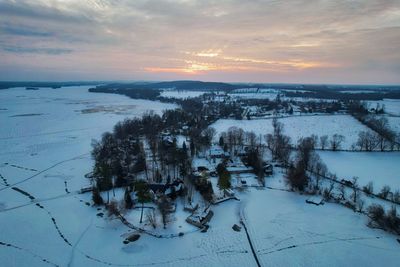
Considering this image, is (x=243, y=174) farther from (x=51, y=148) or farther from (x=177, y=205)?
(x=51, y=148)

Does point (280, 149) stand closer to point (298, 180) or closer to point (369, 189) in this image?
point (298, 180)

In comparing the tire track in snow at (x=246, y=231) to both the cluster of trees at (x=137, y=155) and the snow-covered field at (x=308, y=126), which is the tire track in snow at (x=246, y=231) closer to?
the cluster of trees at (x=137, y=155)

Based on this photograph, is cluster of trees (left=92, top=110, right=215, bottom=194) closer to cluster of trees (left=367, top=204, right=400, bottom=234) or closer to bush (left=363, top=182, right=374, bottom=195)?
cluster of trees (left=367, top=204, right=400, bottom=234)

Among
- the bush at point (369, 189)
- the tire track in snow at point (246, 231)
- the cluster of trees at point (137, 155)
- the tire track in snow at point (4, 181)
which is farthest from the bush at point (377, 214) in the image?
the tire track in snow at point (4, 181)

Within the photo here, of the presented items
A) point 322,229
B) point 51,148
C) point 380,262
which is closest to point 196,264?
point 322,229

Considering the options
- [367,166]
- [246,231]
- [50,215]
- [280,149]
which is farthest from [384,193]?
[50,215]
